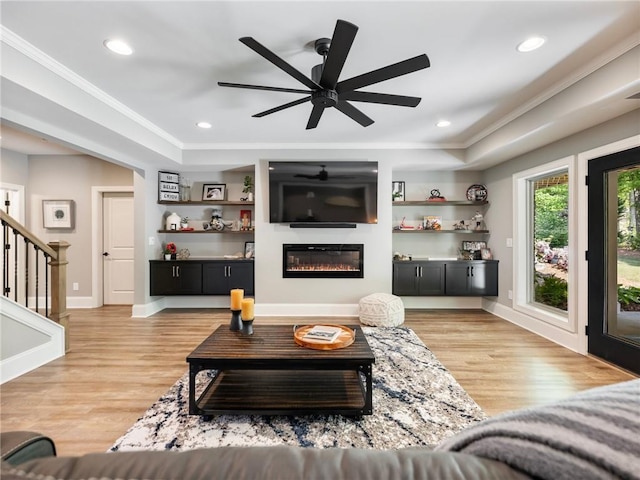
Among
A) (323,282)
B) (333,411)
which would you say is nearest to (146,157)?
(323,282)

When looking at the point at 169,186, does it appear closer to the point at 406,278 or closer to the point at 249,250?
the point at 249,250

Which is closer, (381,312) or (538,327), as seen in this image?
(538,327)

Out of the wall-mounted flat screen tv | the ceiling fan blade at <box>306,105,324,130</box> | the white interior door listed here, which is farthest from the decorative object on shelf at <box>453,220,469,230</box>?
the white interior door

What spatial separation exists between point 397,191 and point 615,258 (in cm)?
283

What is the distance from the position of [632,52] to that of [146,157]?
5.06 meters

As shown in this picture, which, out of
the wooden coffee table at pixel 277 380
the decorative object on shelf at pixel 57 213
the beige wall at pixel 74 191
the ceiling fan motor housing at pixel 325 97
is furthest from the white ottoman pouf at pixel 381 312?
the decorative object on shelf at pixel 57 213

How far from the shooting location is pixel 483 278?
15.5 feet

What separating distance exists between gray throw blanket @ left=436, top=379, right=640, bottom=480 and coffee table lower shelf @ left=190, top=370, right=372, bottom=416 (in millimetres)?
1522

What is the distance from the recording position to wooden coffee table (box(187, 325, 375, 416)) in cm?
190

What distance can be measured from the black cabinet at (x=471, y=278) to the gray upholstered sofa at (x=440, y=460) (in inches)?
176

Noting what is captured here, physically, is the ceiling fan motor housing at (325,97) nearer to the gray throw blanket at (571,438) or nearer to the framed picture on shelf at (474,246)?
the gray throw blanket at (571,438)

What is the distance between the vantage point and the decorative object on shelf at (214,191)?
512cm

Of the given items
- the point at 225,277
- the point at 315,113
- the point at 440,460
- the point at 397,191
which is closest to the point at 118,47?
the point at 315,113

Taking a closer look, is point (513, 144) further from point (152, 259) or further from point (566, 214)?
point (152, 259)
